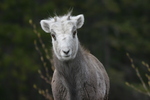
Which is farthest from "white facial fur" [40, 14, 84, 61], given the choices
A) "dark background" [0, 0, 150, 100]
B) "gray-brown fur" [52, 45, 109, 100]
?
"dark background" [0, 0, 150, 100]

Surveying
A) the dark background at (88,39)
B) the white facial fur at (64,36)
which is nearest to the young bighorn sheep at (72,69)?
the white facial fur at (64,36)

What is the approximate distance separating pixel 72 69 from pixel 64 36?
3.05 ft

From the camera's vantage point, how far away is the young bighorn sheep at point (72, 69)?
31.0ft

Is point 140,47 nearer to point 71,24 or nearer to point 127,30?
point 127,30

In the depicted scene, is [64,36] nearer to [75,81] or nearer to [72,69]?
[72,69]

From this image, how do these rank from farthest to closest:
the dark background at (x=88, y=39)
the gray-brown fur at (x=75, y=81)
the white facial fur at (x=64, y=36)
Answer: the dark background at (x=88, y=39) → the gray-brown fur at (x=75, y=81) → the white facial fur at (x=64, y=36)

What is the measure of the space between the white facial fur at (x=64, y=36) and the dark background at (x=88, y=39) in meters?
20.1

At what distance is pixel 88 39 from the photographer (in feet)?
127

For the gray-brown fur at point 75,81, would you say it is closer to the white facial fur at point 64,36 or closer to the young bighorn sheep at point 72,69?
the young bighorn sheep at point 72,69

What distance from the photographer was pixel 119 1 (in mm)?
38469

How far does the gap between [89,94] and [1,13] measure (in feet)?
83.5

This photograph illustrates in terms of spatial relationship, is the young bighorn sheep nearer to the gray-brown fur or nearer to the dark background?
the gray-brown fur

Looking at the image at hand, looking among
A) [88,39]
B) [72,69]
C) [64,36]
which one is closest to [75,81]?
[72,69]

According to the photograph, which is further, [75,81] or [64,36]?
[75,81]
